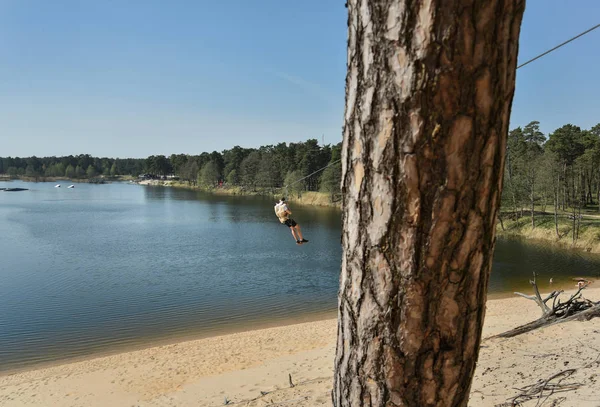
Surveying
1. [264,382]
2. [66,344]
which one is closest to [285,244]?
[66,344]

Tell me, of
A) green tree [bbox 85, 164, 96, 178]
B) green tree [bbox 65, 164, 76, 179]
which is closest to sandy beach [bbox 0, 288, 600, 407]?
green tree [bbox 85, 164, 96, 178]

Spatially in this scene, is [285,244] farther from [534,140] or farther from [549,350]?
[534,140]

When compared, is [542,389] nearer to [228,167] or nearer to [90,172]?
[228,167]

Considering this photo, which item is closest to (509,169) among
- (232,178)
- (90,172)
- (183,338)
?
(183,338)

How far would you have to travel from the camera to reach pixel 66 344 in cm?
1324

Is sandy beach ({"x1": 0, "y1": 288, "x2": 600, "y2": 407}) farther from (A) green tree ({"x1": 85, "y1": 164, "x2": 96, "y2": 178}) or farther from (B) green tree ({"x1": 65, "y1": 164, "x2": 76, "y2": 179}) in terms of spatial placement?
(B) green tree ({"x1": 65, "y1": 164, "x2": 76, "y2": 179})

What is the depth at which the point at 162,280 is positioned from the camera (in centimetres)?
2062

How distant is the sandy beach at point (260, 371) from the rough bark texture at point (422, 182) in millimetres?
4009

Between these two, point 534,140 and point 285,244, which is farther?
point 534,140

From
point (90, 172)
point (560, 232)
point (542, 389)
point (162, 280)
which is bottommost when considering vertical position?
point (162, 280)

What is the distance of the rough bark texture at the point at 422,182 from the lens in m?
1.00

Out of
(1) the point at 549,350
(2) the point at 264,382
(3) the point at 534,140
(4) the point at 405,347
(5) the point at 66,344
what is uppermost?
(3) the point at 534,140

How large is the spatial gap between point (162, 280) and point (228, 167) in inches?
2846

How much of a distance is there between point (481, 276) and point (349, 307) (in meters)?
0.37
